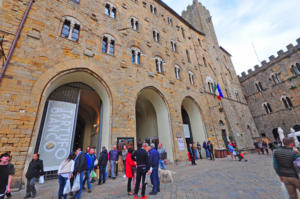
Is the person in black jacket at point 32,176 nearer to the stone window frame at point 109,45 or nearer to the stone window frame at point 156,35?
the stone window frame at point 109,45

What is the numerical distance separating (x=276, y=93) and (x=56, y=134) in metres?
30.4

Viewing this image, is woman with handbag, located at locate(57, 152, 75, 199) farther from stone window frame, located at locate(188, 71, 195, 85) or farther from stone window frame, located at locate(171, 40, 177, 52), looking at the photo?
stone window frame, located at locate(171, 40, 177, 52)

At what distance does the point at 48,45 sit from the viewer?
6.94m

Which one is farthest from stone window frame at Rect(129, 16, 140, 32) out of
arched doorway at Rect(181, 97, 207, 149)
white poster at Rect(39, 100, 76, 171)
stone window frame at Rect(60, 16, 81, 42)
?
white poster at Rect(39, 100, 76, 171)

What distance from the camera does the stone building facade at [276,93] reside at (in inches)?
776

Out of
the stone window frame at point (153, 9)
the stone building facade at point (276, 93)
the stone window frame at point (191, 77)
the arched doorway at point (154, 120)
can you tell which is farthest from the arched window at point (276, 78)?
the arched doorway at point (154, 120)

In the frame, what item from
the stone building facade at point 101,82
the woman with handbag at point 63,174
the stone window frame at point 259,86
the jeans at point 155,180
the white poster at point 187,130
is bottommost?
the jeans at point 155,180

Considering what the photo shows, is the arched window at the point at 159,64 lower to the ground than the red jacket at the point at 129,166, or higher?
higher

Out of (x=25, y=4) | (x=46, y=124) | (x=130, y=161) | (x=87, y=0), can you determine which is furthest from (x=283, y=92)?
(x=25, y=4)

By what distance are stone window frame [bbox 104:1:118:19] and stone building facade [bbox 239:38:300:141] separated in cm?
2691

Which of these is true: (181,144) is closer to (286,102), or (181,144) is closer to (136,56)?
(136,56)

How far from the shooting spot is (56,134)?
6609mm

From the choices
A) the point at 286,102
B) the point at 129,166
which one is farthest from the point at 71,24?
the point at 286,102

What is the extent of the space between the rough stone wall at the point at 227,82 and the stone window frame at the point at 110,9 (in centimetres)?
1248
